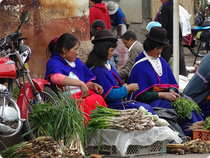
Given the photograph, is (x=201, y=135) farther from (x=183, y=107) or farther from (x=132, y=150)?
(x=132, y=150)

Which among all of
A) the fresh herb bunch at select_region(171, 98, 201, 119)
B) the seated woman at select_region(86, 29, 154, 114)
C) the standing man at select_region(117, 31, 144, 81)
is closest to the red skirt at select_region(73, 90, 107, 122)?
the seated woman at select_region(86, 29, 154, 114)

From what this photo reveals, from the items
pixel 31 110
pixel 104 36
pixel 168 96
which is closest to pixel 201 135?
pixel 168 96

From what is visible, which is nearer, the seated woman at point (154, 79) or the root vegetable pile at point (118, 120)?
the root vegetable pile at point (118, 120)

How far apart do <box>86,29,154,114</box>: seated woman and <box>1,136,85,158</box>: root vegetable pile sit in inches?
52.6

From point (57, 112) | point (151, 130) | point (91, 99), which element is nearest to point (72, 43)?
point (91, 99)

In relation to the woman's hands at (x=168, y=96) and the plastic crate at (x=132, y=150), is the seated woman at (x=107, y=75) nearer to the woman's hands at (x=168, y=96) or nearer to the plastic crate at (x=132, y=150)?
the woman's hands at (x=168, y=96)

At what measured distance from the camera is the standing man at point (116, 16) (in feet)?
30.4

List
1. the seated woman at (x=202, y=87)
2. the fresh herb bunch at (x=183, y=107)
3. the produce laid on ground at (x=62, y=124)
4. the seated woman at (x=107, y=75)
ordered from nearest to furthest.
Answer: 1. the produce laid on ground at (x=62, y=124)
2. the seated woman at (x=107, y=75)
3. the fresh herb bunch at (x=183, y=107)
4. the seated woman at (x=202, y=87)

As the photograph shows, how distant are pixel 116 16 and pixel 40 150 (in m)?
6.10

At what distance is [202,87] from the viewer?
5941 mm

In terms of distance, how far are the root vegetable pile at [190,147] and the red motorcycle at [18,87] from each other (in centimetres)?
153

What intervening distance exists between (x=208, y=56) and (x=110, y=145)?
7.91 ft

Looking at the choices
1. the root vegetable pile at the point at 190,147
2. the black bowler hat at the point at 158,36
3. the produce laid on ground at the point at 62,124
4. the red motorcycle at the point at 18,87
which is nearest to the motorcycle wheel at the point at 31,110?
the red motorcycle at the point at 18,87

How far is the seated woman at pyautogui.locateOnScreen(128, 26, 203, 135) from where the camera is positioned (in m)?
5.52
